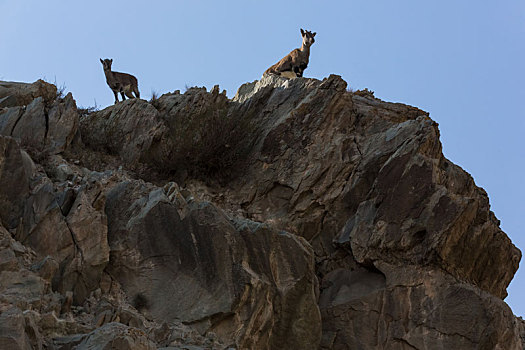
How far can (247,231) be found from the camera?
13.0 metres

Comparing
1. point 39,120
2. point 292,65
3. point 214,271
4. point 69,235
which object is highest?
point 292,65

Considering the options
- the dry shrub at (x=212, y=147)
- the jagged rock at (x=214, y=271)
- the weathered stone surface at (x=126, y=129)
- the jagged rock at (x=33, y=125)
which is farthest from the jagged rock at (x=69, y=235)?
the weathered stone surface at (x=126, y=129)

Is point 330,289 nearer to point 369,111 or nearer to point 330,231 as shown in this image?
point 330,231

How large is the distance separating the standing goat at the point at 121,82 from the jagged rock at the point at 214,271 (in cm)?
985

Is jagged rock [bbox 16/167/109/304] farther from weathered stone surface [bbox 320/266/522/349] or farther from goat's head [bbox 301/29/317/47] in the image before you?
goat's head [bbox 301/29/317/47]

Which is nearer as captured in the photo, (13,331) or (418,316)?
(13,331)

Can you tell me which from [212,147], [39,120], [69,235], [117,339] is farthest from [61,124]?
[117,339]

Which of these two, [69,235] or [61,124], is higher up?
[61,124]

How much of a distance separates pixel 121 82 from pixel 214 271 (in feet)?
38.2

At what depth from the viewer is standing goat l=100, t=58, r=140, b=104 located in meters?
22.7

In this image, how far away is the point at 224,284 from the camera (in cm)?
1234

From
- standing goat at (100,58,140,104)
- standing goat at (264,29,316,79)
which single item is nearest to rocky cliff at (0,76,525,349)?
standing goat at (264,29,316,79)

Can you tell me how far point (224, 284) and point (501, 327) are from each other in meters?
4.84

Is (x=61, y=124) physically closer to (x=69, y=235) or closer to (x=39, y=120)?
(x=39, y=120)
